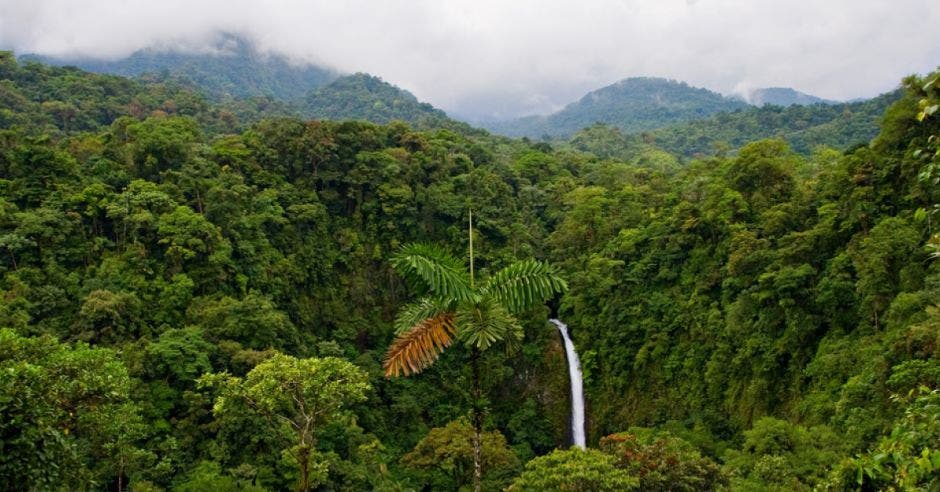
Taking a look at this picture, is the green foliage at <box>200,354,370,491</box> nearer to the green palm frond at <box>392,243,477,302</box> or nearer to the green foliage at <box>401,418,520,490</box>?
the green palm frond at <box>392,243,477,302</box>

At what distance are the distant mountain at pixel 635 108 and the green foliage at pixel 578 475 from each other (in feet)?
348

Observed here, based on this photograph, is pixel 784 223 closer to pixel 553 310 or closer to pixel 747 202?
pixel 747 202

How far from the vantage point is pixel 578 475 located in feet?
39.8

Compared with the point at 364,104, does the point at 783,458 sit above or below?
below

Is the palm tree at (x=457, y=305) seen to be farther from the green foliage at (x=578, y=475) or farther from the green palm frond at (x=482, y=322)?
the green foliage at (x=578, y=475)

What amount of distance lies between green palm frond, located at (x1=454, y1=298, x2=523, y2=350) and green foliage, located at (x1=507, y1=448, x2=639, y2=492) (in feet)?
21.2

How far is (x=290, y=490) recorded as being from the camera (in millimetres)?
15727

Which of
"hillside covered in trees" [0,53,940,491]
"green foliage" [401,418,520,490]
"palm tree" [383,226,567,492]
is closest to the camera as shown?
"palm tree" [383,226,567,492]

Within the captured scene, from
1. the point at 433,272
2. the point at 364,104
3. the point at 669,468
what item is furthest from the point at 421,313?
the point at 364,104

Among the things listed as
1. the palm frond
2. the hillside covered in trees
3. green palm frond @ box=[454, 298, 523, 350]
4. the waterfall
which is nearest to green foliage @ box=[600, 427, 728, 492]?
the hillside covered in trees

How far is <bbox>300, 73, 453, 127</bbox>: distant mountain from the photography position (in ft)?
257

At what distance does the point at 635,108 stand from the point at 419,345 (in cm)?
14659

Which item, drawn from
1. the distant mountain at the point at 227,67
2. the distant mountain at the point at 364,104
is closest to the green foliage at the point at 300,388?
the distant mountain at the point at 364,104

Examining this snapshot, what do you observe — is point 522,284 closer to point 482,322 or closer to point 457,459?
point 482,322
